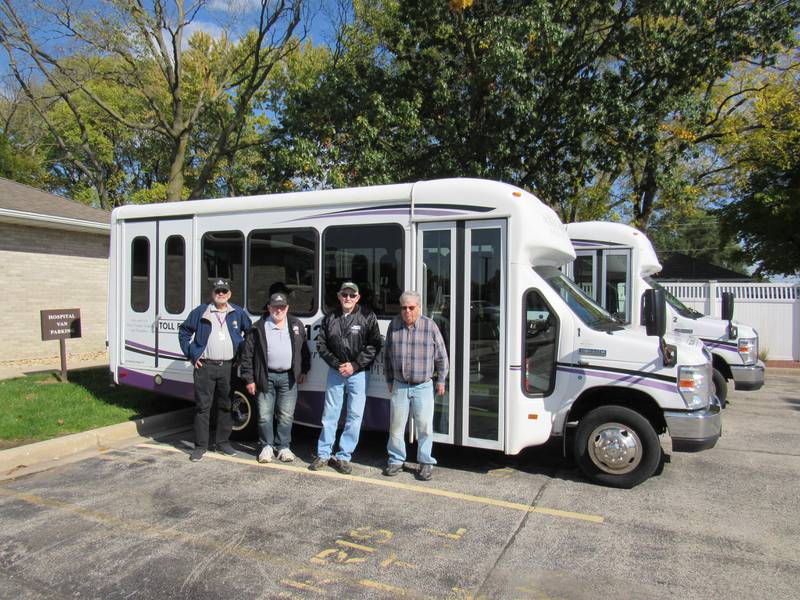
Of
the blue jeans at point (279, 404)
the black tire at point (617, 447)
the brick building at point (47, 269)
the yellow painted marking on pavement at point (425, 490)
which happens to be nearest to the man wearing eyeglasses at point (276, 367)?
the blue jeans at point (279, 404)

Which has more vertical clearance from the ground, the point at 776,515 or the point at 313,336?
the point at 313,336

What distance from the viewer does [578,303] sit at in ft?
19.2

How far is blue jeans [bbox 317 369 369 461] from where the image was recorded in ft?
18.9

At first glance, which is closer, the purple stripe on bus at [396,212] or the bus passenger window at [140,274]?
the purple stripe on bus at [396,212]

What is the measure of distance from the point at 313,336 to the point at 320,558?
2.72 m

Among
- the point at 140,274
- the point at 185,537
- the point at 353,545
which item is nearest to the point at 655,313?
the point at 353,545

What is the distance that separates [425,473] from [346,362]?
1.31m

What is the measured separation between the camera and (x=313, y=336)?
6238mm

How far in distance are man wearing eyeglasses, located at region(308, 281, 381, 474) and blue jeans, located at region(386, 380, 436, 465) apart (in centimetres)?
39

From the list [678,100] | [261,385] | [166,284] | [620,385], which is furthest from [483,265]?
[678,100]

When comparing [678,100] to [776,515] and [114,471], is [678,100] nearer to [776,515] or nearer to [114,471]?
[776,515]

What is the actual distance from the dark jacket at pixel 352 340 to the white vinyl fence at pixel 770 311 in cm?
1208

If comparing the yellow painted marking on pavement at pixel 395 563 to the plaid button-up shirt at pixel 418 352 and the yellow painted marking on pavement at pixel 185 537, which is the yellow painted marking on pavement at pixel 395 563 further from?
the plaid button-up shirt at pixel 418 352

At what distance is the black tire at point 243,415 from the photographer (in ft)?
22.4
